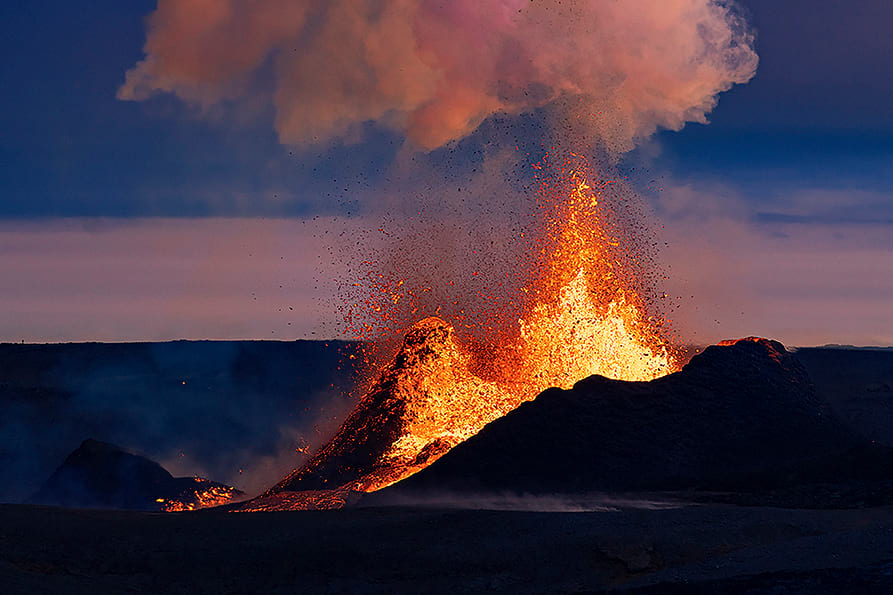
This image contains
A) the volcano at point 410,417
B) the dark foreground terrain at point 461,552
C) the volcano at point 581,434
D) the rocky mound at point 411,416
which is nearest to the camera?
the dark foreground terrain at point 461,552

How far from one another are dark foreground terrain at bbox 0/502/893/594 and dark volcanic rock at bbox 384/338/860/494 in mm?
4720

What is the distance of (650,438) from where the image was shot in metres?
24.3

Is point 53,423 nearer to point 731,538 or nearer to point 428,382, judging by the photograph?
point 428,382

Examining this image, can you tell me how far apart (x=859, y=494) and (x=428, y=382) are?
12788mm

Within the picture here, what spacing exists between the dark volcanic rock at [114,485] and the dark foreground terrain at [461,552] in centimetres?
1507

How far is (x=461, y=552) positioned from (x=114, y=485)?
21880mm

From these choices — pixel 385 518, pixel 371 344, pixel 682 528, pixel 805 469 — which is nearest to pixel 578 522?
pixel 682 528

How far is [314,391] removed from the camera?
89.9m

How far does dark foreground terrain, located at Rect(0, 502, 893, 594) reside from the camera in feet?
45.2

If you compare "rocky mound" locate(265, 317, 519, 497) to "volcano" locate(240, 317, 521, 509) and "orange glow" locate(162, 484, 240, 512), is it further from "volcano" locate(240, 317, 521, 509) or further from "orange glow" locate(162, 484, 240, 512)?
"orange glow" locate(162, 484, 240, 512)

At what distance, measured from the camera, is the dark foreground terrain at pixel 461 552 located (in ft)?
45.2

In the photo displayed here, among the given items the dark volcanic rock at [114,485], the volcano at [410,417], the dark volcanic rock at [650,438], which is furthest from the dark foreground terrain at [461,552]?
the dark volcanic rock at [114,485]

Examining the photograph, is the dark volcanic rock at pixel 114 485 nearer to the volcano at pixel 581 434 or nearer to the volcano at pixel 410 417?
the volcano at pixel 410 417

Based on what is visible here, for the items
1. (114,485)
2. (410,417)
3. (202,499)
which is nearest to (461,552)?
(410,417)
